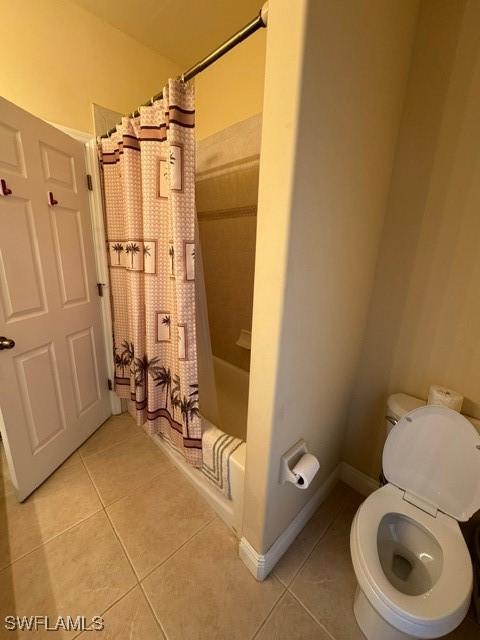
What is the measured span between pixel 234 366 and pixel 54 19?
92.7 inches

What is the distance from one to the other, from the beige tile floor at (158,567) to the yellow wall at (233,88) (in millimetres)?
2415

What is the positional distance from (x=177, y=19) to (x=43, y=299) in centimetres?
181

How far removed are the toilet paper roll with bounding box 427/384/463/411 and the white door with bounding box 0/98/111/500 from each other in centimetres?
190

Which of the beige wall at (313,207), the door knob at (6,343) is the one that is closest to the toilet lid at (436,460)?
the beige wall at (313,207)

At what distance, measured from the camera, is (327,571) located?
113 centimetres

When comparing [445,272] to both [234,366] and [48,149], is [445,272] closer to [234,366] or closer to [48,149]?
[234,366]

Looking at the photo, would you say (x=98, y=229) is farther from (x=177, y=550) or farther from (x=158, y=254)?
(x=177, y=550)

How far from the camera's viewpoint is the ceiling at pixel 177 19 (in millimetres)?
1400

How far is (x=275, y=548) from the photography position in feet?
3.63

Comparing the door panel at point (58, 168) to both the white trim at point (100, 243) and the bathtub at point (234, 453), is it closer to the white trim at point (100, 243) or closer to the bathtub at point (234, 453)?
the white trim at point (100, 243)

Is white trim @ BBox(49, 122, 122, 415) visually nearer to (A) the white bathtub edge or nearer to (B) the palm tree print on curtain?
(B) the palm tree print on curtain

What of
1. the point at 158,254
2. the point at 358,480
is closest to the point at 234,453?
the point at 358,480

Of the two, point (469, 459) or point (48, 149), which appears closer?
point (469, 459)

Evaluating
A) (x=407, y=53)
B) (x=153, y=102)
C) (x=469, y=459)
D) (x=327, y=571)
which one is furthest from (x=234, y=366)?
(x=407, y=53)
